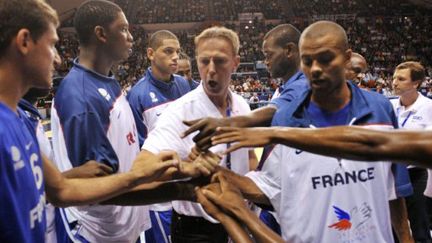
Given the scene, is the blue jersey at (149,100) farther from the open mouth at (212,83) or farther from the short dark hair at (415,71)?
the short dark hair at (415,71)

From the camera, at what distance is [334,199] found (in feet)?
6.70

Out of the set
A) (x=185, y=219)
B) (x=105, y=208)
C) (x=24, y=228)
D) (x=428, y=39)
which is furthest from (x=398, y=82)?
(x=428, y=39)

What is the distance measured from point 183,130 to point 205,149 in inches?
20.0

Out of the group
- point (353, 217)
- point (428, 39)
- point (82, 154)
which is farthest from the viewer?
point (428, 39)

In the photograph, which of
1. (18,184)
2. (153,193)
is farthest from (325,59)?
(18,184)

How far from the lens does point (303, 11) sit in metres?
31.8

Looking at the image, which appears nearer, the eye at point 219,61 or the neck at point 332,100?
the neck at point 332,100

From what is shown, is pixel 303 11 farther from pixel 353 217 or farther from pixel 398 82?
pixel 353 217

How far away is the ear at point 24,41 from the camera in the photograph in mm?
1597

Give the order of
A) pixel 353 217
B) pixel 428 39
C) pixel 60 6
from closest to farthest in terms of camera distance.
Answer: pixel 353 217 < pixel 428 39 < pixel 60 6

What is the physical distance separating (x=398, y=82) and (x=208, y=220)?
3546 millimetres

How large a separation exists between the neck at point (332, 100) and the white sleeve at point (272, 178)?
333mm

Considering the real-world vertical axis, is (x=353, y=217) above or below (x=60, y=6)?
below

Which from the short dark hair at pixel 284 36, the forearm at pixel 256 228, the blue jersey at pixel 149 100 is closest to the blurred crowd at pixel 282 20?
the blue jersey at pixel 149 100
